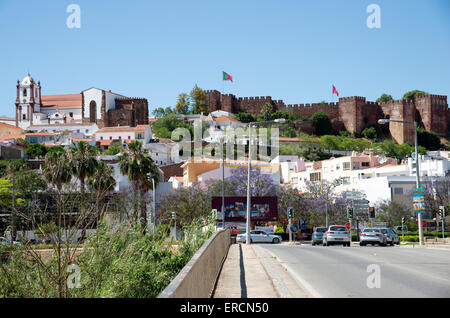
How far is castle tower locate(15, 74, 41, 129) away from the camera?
17875 centimetres

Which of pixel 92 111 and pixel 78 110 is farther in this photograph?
pixel 78 110

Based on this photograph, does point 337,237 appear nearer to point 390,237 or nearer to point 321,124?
point 390,237

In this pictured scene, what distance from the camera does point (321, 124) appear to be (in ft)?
560

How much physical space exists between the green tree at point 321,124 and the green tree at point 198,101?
3178 centimetres

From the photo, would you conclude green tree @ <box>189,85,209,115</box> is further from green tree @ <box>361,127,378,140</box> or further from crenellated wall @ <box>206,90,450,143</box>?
green tree @ <box>361,127,378,140</box>

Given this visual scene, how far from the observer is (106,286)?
13.7m

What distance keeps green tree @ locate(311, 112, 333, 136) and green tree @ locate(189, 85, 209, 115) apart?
31783 millimetres

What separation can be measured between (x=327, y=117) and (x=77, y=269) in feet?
530

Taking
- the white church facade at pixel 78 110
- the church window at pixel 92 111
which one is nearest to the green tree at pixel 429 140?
the white church facade at pixel 78 110

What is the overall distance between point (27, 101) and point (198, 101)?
49993mm

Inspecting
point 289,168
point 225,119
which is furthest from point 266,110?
point 289,168

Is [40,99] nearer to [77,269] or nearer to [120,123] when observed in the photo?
[120,123]
